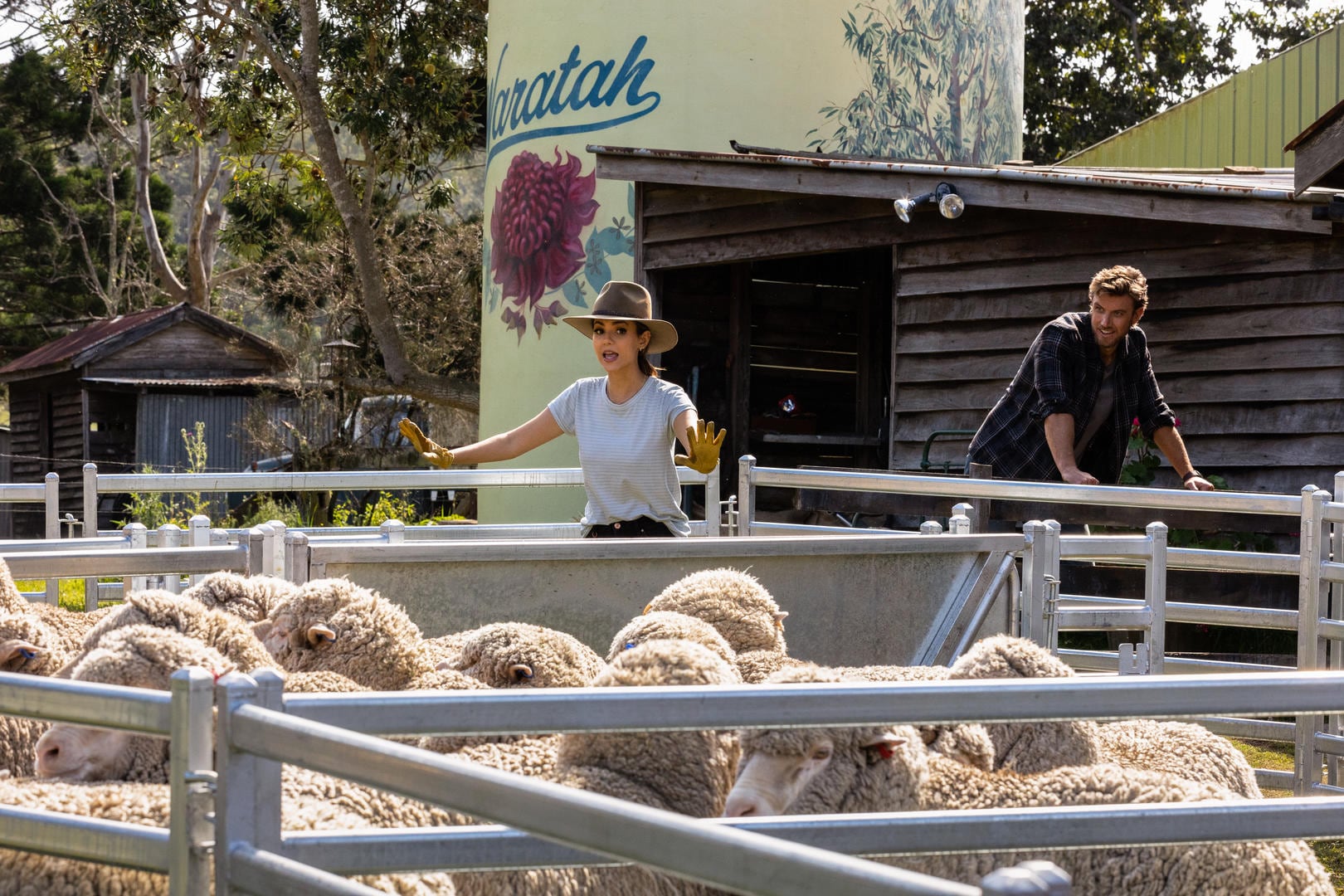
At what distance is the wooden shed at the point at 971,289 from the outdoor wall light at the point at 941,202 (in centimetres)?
6

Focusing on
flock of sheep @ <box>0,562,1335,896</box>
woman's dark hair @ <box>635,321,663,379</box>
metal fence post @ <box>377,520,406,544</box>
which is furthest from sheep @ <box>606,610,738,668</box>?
metal fence post @ <box>377,520,406,544</box>

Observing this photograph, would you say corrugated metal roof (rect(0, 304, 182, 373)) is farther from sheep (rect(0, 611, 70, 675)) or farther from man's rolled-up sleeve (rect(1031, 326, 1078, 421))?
sheep (rect(0, 611, 70, 675))

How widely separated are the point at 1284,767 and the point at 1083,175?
4.56 meters

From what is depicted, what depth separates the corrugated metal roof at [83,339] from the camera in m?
23.6

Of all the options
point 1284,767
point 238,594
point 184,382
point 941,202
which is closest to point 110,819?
point 238,594

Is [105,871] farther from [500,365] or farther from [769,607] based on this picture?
[500,365]

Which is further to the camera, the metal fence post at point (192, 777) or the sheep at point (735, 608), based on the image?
the sheep at point (735, 608)

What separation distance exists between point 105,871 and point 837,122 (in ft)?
38.6

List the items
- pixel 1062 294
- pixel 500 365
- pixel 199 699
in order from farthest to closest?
pixel 500 365 → pixel 1062 294 → pixel 199 699

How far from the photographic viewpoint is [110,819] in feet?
6.81

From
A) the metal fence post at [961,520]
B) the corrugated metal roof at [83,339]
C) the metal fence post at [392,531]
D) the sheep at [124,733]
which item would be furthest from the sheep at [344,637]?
the corrugated metal roof at [83,339]

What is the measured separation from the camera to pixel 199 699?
1.66 m

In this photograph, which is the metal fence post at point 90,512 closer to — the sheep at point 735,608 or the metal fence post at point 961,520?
the sheep at point 735,608

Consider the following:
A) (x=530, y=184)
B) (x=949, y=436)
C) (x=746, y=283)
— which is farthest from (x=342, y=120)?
(x=949, y=436)
